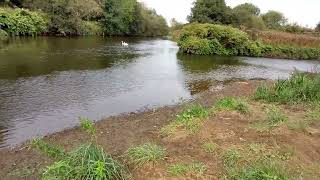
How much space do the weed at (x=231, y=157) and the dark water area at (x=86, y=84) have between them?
4689 mm

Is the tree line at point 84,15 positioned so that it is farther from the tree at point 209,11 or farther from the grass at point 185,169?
the grass at point 185,169

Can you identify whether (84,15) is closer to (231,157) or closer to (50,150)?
(50,150)

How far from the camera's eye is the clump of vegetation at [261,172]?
17.0 feet

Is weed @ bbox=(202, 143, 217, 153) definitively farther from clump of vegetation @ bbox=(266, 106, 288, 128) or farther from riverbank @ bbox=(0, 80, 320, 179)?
clump of vegetation @ bbox=(266, 106, 288, 128)

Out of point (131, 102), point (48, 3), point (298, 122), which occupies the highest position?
point (48, 3)

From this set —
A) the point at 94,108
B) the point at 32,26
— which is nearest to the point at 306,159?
the point at 94,108

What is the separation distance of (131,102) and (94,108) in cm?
156

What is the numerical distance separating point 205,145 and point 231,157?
0.63 m

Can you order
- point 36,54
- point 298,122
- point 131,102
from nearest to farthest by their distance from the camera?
1. point 298,122
2. point 131,102
3. point 36,54

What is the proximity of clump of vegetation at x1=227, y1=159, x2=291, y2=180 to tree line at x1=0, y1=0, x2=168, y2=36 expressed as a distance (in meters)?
36.0

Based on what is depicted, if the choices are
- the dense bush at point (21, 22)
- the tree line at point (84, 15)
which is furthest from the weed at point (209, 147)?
the tree line at point (84, 15)

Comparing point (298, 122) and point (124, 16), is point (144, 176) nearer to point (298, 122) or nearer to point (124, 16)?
point (298, 122)

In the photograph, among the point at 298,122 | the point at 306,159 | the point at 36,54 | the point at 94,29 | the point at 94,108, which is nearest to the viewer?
the point at 306,159

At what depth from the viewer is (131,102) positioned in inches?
506
